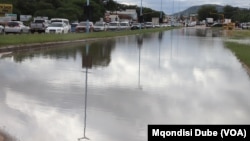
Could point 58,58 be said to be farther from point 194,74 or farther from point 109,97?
point 109,97

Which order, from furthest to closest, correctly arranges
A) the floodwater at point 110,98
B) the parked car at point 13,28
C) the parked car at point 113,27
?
the parked car at point 113,27
the parked car at point 13,28
the floodwater at point 110,98

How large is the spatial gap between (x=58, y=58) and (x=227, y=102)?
1214 cm

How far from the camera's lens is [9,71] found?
18.0 metres

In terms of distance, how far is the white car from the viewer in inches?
2013

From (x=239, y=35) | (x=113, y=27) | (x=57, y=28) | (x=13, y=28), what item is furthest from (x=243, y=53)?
(x=113, y=27)

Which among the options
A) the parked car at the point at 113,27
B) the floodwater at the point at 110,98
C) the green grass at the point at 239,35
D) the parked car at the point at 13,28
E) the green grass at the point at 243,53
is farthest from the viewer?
the parked car at the point at 113,27

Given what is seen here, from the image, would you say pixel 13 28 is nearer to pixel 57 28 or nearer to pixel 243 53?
pixel 57 28

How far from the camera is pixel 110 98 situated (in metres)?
13.1

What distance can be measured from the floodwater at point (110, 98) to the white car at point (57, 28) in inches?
1163

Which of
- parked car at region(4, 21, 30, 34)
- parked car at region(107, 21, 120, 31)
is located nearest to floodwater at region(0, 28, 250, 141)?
parked car at region(4, 21, 30, 34)

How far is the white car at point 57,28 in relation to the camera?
5112cm

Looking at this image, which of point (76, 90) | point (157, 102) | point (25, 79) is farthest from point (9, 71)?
point (157, 102)

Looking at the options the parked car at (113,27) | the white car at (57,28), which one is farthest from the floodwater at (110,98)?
the parked car at (113,27)

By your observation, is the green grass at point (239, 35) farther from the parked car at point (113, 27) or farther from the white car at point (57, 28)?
the white car at point (57, 28)
